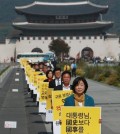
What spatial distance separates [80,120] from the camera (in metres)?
7.93

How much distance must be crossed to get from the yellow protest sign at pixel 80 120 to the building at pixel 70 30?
92.6 meters

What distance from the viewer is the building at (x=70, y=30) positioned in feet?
334

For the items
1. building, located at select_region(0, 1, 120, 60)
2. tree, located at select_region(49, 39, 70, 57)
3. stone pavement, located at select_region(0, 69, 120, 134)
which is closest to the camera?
stone pavement, located at select_region(0, 69, 120, 134)

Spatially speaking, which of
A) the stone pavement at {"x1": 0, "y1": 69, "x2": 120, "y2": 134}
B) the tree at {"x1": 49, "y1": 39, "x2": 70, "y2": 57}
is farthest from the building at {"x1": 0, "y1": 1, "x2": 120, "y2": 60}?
the stone pavement at {"x1": 0, "y1": 69, "x2": 120, "y2": 134}

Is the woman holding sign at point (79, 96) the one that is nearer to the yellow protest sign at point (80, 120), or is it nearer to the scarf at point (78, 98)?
the scarf at point (78, 98)

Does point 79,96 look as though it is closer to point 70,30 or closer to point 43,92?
point 43,92

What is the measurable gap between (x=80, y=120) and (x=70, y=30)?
95852mm

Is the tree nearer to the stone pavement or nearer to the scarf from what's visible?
the stone pavement

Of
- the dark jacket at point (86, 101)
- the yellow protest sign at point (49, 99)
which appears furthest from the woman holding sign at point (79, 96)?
the yellow protest sign at point (49, 99)

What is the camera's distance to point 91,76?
41.9 metres

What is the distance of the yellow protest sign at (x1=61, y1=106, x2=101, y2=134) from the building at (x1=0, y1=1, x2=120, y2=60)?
92615mm

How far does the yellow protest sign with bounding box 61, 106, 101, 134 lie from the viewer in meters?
7.89

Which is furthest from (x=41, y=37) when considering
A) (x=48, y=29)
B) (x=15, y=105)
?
(x=15, y=105)

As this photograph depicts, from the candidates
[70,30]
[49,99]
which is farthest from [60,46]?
[49,99]
